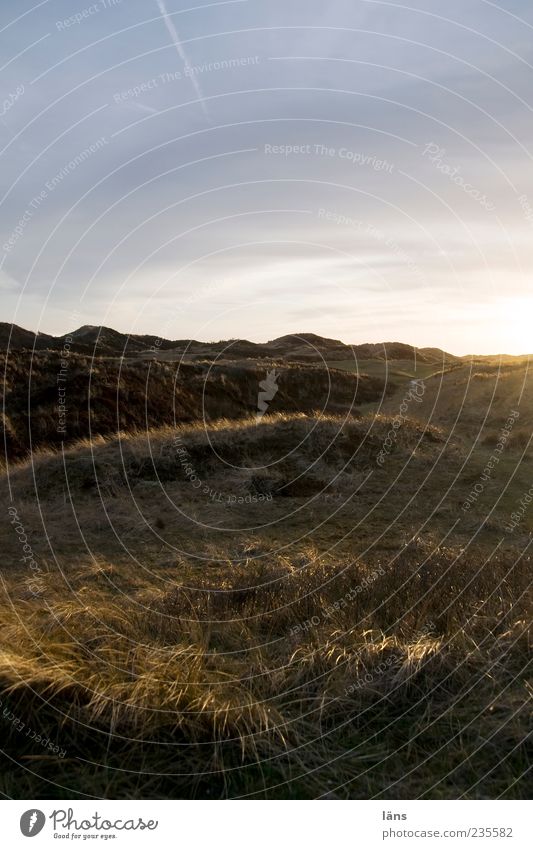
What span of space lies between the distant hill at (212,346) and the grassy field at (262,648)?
124ft

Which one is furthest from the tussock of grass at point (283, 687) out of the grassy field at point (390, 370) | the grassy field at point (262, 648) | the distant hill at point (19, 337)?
the distant hill at point (19, 337)

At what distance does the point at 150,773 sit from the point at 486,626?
3580mm

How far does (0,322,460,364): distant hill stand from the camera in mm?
57188

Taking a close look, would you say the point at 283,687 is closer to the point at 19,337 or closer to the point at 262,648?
the point at 262,648

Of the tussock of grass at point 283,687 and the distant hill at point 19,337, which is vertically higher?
the distant hill at point 19,337

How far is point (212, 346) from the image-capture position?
73062 millimetres

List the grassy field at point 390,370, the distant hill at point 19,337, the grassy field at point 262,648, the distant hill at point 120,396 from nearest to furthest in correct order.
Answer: the grassy field at point 262,648 → the distant hill at point 120,396 → the grassy field at point 390,370 → the distant hill at point 19,337

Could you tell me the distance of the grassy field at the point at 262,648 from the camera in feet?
13.9

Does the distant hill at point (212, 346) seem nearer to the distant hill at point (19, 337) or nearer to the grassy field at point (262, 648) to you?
the distant hill at point (19, 337)

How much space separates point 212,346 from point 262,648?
68.3 metres

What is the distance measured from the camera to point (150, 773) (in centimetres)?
417

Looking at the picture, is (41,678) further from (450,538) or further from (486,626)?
(450,538)
